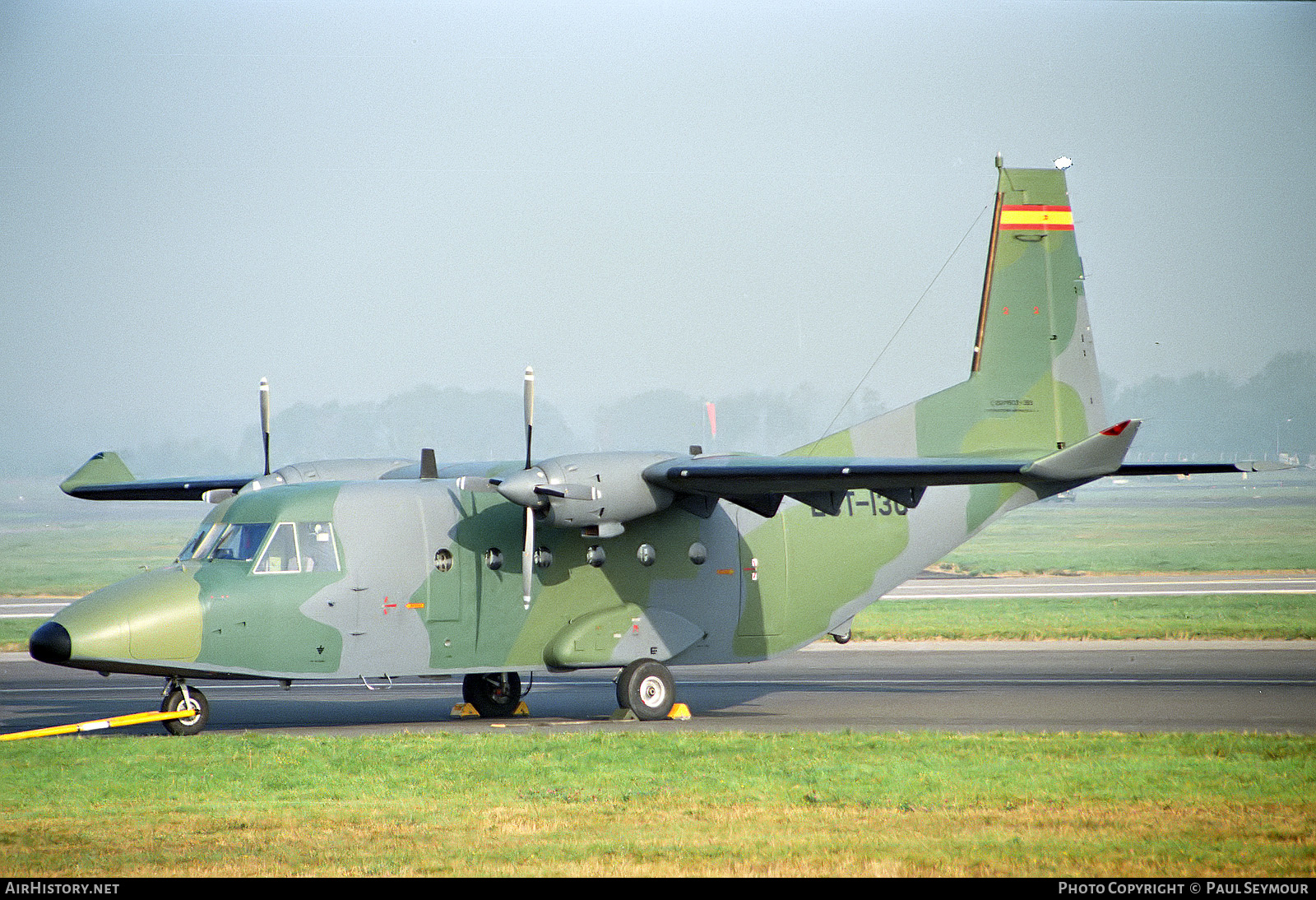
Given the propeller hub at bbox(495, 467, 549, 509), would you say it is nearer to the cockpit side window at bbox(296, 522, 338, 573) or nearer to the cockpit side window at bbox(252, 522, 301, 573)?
the cockpit side window at bbox(296, 522, 338, 573)

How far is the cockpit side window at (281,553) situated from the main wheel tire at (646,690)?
4282mm

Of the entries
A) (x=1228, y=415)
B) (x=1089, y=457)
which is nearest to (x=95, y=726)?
(x=1089, y=457)

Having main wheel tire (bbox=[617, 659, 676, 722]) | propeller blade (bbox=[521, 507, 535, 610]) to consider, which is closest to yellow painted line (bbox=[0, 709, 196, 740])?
propeller blade (bbox=[521, 507, 535, 610])

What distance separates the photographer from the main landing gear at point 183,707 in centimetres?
1565

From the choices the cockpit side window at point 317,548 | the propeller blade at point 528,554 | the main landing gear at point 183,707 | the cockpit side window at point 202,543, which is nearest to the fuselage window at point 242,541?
the cockpit side window at point 202,543

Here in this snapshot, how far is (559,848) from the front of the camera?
33.1 feet

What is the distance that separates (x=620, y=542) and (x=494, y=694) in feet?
9.71

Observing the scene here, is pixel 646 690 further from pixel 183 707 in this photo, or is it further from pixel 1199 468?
pixel 1199 468

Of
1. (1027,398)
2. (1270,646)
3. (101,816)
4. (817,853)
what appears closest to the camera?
(817,853)

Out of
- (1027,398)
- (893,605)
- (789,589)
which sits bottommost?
(893,605)

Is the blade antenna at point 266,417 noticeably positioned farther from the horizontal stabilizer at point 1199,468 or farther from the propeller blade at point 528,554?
the horizontal stabilizer at point 1199,468

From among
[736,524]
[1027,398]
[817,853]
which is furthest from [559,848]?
[1027,398]

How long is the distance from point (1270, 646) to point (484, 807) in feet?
62.3
